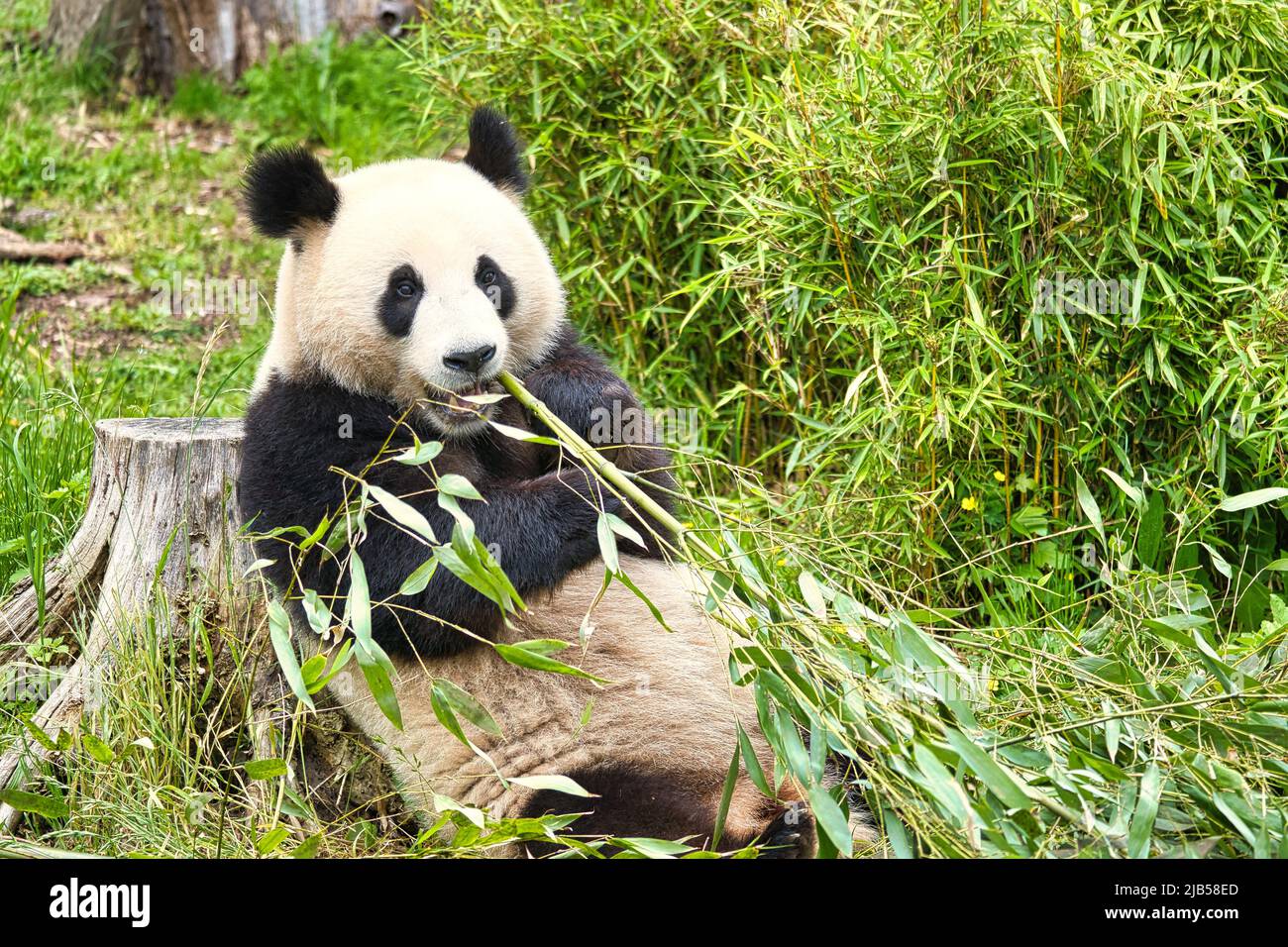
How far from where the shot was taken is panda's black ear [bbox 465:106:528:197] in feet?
12.6

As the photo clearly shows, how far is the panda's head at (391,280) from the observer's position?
347 centimetres

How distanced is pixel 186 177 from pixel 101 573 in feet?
15.3

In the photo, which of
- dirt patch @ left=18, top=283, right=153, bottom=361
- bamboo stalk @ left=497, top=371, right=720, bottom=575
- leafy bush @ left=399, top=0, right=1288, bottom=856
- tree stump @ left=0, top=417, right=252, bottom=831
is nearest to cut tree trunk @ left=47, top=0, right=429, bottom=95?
dirt patch @ left=18, top=283, right=153, bottom=361

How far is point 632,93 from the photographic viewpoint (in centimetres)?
519

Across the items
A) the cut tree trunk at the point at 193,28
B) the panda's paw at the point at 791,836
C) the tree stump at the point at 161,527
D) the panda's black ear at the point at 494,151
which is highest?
the cut tree trunk at the point at 193,28

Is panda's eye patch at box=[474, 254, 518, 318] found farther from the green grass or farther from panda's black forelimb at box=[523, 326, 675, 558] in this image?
the green grass

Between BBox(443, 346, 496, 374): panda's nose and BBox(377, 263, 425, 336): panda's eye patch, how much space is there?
0.21m

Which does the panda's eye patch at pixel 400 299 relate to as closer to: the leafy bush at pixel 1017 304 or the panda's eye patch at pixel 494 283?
the panda's eye patch at pixel 494 283

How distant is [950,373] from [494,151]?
5.49 ft

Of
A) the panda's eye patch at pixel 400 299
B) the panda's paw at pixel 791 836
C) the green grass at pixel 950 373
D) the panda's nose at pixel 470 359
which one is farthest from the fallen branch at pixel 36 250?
the panda's paw at pixel 791 836

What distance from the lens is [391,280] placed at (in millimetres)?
3527

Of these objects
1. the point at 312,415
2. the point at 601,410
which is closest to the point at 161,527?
the point at 312,415

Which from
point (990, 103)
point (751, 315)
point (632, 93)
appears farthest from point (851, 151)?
point (632, 93)

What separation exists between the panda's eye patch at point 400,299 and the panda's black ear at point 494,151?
1.86 feet
